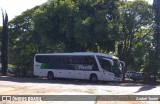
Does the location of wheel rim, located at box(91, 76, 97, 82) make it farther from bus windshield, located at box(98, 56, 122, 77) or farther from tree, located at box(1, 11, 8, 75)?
tree, located at box(1, 11, 8, 75)

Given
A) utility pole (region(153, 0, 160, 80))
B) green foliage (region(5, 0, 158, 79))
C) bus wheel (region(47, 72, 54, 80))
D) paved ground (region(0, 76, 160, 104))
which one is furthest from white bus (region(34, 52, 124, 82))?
paved ground (region(0, 76, 160, 104))

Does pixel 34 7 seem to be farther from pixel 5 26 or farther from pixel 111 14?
pixel 111 14

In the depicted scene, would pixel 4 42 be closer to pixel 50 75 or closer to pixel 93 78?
pixel 50 75

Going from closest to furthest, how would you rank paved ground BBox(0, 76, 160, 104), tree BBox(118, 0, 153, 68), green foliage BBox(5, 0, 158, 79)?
paved ground BBox(0, 76, 160, 104)
green foliage BBox(5, 0, 158, 79)
tree BBox(118, 0, 153, 68)

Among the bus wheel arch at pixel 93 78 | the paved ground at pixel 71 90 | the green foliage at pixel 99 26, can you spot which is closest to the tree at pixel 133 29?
the green foliage at pixel 99 26

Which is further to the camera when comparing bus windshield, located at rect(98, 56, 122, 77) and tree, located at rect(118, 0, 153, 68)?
tree, located at rect(118, 0, 153, 68)

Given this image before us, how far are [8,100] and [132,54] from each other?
1231 inches

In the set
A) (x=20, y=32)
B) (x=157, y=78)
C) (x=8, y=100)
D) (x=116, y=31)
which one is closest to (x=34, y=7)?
(x=20, y=32)

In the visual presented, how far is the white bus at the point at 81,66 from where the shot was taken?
35469 millimetres

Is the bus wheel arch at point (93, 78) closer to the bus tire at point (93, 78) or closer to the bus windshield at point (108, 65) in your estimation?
the bus tire at point (93, 78)

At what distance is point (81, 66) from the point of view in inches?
1451

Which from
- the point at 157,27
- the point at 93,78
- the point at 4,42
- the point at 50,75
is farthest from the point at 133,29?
the point at 4,42

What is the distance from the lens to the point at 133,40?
143ft

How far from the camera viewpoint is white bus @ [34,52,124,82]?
1396 inches
